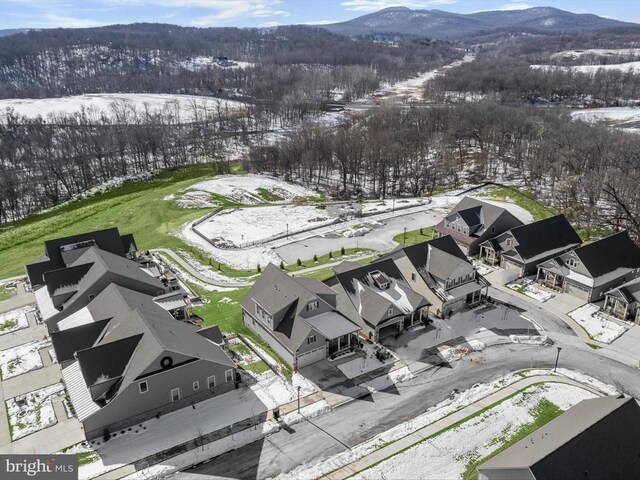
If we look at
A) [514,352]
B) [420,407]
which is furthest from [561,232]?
[420,407]

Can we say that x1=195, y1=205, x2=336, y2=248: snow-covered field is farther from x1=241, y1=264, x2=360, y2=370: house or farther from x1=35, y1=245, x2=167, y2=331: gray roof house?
x1=241, y1=264, x2=360, y2=370: house

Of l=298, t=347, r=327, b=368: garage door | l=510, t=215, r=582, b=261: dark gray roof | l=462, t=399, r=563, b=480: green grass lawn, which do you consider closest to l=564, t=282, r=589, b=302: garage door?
l=510, t=215, r=582, b=261: dark gray roof

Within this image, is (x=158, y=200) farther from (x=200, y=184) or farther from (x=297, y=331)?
(x=297, y=331)

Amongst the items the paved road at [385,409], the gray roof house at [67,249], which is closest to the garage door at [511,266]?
the paved road at [385,409]

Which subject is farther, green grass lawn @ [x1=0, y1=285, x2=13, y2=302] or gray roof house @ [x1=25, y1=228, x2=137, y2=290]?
green grass lawn @ [x1=0, y1=285, x2=13, y2=302]

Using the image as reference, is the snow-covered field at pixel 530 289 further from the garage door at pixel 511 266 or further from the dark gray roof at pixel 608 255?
the dark gray roof at pixel 608 255

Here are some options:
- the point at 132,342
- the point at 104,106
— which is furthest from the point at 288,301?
the point at 104,106

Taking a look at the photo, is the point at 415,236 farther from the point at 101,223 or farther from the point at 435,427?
the point at 101,223
